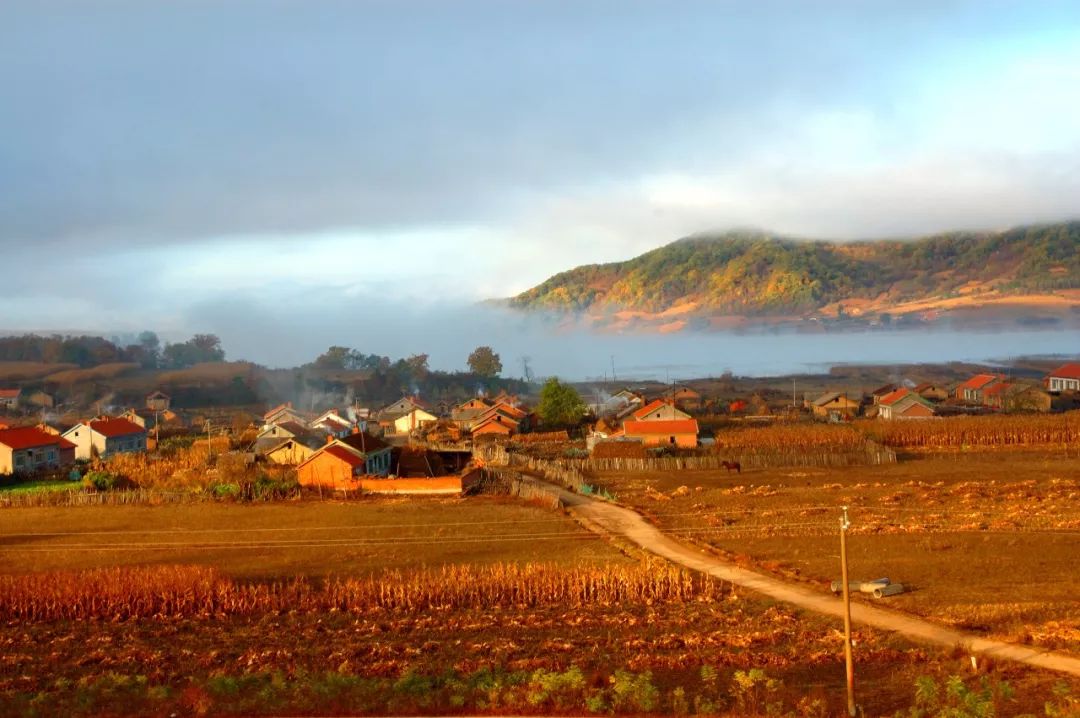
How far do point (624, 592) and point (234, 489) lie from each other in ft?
79.8

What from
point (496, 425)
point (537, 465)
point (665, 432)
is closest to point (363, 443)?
point (537, 465)

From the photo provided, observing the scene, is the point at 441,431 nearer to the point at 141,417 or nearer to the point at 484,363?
the point at 141,417

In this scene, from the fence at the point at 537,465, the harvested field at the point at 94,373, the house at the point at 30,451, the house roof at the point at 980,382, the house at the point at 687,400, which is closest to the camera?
the fence at the point at 537,465

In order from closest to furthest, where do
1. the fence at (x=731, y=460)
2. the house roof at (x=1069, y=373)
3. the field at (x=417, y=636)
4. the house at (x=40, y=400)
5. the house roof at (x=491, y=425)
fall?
the field at (x=417, y=636), the fence at (x=731, y=460), the house roof at (x=491, y=425), the house roof at (x=1069, y=373), the house at (x=40, y=400)

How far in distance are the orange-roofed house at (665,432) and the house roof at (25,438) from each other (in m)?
33.5

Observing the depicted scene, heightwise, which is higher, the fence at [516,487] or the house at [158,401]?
the house at [158,401]

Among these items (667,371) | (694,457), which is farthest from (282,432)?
(667,371)

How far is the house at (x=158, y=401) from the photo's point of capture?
347 feet

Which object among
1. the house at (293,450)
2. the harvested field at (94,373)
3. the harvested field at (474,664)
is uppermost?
the harvested field at (94,373)

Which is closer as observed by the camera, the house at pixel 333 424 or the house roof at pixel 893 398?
the house at pixel 333 424

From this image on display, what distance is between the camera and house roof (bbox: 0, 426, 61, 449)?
52125 millimetres

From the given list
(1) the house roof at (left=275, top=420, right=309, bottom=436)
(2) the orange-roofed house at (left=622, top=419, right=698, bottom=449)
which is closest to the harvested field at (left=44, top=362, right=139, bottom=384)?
(1) the house roof at (left=275, top=420, right=309, bottom=436)

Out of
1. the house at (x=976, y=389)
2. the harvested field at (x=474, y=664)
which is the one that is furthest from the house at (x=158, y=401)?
the harvested field at (x=474, y=664)

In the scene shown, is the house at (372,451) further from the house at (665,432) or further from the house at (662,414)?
the house at (662,414)
